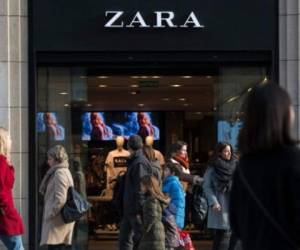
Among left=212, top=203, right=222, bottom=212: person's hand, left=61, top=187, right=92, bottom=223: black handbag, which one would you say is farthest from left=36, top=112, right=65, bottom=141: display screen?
left=212, top=203, right=222, bottom=212: person's hand

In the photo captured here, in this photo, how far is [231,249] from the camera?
10055mm

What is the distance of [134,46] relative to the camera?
35.4 feet

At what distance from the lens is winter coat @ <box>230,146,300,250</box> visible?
10.6ft

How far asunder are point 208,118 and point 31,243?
5.00 metres

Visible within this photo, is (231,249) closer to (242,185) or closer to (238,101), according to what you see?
(238,101)

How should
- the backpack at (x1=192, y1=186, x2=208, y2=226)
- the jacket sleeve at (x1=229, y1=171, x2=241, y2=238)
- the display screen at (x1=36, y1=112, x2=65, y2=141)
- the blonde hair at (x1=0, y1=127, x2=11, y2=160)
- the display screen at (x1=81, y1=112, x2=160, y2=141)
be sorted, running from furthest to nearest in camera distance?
the display screen at (x1=81, y1=112, x2=160, y2=141)
the display screen at (x1=36, y1=112, x2=65, y2=141)
the backpack at (x1=192, y1=186, x2=208, y2=226)
the blonde hair at (x1=0, y1=127, x2=11, y2=160)
the jacket sleeve at (x1=229, y1=171, x2=241, y2=238)

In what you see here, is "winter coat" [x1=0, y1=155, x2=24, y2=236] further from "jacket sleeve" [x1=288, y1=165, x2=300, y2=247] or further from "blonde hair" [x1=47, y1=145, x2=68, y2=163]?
"jacket sleeve" [x1=288, y1=165, x2=300, y2=247]

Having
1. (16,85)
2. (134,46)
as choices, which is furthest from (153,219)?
(16,85)

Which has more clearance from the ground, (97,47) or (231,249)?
(97,47)

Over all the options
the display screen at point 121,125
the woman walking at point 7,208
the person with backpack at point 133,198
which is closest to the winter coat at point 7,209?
the woman walking at point 7,208

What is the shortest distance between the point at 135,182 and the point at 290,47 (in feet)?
10.7

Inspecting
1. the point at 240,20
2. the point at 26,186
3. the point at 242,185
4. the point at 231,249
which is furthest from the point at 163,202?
the point at 242,185

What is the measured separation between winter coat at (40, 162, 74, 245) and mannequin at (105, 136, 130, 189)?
3.90m

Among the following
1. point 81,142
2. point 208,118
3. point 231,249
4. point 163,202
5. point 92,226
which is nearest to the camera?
point 163,202
